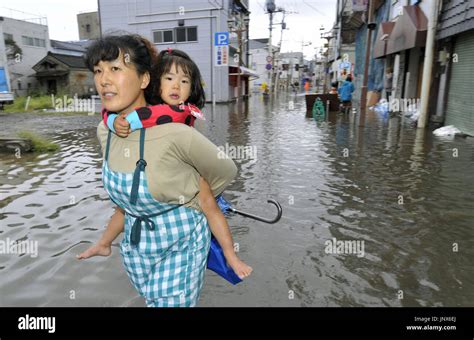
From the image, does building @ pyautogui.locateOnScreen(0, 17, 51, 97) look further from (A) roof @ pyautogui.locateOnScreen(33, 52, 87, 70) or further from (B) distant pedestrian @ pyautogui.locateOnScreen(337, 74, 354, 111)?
(B) distant pedestrian @ pyautogui.locateOnScreen(337, 74, 354, 111)

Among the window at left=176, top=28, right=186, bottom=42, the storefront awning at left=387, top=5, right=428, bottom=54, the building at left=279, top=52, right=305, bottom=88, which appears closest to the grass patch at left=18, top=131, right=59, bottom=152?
the storefront awning at left=387, top=5, right=428, bottom=54

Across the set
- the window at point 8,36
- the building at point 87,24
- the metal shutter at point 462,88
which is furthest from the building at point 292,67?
the metal shutter at point 462,88

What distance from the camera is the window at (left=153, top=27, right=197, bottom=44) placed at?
1249 inches

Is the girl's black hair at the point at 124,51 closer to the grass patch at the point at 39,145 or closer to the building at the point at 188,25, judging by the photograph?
the grass patch at the point at 39,145

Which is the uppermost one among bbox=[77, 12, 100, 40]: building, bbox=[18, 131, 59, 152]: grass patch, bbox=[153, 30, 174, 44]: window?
bbox=[77, 12, 100, 40]: building

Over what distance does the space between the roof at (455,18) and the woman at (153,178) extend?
1060 cm

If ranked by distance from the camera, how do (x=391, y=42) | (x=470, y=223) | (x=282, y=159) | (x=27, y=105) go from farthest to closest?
1. (x=27, y=105)
2. (x=391, y=42)
3. (x=282, y=159)
4. (x=470, y=223)

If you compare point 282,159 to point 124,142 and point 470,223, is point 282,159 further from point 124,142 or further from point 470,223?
point 124,142

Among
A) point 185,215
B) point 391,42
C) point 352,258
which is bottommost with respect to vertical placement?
point 352,258

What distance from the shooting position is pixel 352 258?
3713 mm

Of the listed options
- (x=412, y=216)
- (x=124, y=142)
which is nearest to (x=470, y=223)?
(x=412, y=216)

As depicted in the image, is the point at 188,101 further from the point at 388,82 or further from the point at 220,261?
the point at 388,82

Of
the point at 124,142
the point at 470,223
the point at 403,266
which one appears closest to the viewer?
the point at 124,142
